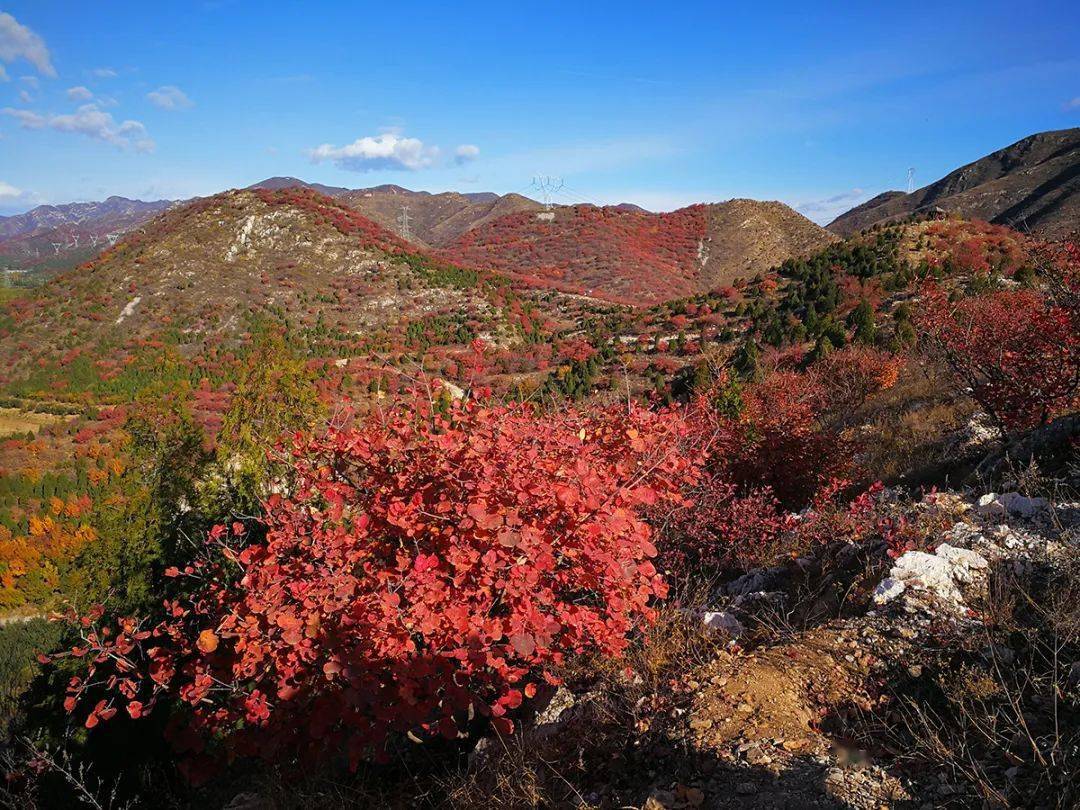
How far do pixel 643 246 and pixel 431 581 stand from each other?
77.0m

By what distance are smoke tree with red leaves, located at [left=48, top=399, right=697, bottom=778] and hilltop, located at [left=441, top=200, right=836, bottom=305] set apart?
5328 centimetres

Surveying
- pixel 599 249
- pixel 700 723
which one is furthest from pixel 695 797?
pixel 599 249

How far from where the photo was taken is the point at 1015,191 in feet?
258

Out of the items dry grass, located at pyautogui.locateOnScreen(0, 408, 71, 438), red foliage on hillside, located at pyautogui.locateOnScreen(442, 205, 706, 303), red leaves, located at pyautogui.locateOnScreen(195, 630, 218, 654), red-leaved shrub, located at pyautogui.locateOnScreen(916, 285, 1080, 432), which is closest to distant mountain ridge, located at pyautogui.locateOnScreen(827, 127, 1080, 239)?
red foliage on hillside, located at pyautogui.locateOnScreen(442, 205, 706, 303)

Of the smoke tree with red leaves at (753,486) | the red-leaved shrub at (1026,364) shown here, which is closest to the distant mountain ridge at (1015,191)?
the red-leaved shrub at (1026,364)

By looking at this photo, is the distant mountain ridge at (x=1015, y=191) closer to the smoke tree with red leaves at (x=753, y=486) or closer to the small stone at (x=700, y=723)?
the smoke tree with red leaves at (x=753, y=486)

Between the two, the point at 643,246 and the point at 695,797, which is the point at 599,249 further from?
the point at 695,797

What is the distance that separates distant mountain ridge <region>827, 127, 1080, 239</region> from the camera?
210 feet

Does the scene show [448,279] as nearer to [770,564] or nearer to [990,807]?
[770,564]

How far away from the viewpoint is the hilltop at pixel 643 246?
63.6 meters

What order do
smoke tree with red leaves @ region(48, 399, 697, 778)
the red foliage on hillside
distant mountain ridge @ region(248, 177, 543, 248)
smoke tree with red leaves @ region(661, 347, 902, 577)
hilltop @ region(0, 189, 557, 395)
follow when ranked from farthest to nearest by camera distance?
distant mountain ridge @ region(248, 177, 543, 248)
the red foliage on hillside
hilltop @ region(0, 189, 557, 395)
smoke tree with red leaves @ region(661, 347, 902, 577)
smoke tree with red leaves @ region(48, 399, 697, 778)

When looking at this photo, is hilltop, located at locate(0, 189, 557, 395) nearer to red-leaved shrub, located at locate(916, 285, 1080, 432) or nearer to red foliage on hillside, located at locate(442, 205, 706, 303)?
red foliage on hillside, located at locate(442, 205, 706, 303)

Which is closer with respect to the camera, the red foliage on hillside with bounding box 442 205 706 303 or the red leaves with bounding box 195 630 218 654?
the red leaves with bounding box 195 630 218 654

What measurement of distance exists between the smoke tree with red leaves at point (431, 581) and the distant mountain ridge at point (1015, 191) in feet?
156
